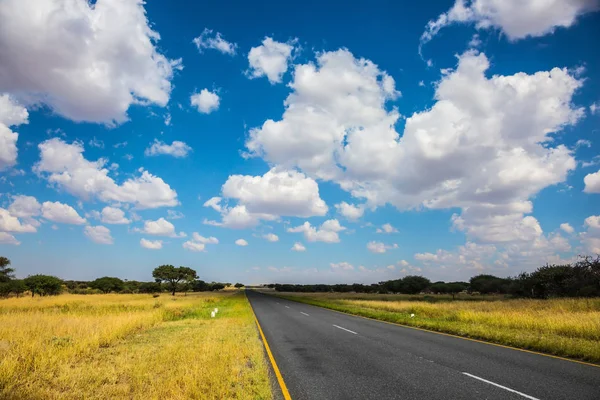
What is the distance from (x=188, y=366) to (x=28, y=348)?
5310mm

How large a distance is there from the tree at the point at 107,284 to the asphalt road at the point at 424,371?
85781 millimetres

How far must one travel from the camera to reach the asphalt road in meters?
6.30

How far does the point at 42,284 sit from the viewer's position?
4997 centimetres

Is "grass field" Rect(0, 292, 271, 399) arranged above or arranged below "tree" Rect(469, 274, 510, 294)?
below

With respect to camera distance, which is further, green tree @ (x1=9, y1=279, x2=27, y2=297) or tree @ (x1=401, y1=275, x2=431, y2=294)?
tree @ (x1=401, y1=275, x2=431, y2=294)

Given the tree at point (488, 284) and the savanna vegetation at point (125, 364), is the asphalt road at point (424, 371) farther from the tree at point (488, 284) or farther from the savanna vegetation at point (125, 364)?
the tree at point (488, 284)

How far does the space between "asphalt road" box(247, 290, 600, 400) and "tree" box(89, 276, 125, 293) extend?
85.8 meters

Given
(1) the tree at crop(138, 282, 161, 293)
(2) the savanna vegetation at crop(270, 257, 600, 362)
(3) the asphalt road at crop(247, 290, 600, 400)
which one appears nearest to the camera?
(3) the asphalt road at crop(247, 290, 600, 400)

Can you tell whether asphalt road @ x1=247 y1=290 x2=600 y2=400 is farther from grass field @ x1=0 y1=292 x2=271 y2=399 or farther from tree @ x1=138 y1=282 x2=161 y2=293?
tree @ x1=138 y1=282 x2=161 y2=293

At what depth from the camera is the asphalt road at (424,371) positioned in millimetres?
6305

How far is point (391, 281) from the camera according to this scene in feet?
322

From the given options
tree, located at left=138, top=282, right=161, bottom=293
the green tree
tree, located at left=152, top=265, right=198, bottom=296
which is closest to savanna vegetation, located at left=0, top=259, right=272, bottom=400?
the green tree

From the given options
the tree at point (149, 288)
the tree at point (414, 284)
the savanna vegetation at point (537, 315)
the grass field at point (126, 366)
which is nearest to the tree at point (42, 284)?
the tree at point (149, 288)

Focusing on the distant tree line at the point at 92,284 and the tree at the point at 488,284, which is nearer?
the distant tree line at the point at 92,284
